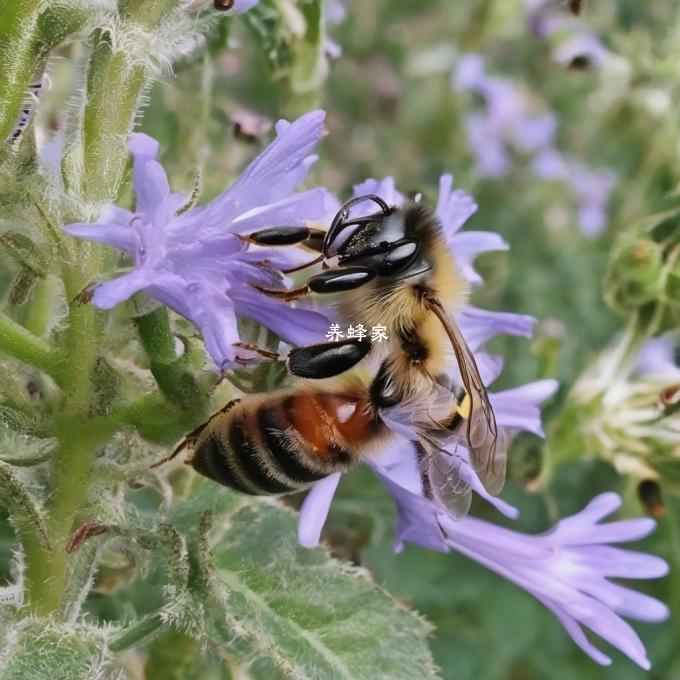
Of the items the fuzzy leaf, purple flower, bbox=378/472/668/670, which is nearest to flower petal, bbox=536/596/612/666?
purple flower, bbox=378/472/668/670

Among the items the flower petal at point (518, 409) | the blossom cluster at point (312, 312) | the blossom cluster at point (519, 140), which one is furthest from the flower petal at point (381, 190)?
the blossom cluster at point (519, 140)

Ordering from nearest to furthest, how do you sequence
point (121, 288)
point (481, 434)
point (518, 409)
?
point (121, 288) → point (481, 434) → point (518, 409)

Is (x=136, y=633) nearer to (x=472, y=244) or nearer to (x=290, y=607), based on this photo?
(x=290, y=607)

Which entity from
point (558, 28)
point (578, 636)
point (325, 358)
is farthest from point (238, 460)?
point (558, 28)

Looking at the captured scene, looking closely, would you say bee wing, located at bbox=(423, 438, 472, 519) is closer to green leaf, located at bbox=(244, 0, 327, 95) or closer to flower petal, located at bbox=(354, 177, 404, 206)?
flower petal, located at bbox=(354, 177, 404, 206)

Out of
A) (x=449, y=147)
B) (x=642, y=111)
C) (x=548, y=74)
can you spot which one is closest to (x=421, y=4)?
(x=548, y=74)

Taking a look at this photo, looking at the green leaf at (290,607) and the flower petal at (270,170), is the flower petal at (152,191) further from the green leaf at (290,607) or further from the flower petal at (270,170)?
the green leaf at (290,607)

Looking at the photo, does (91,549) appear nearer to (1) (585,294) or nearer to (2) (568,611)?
(2) (568,611)
